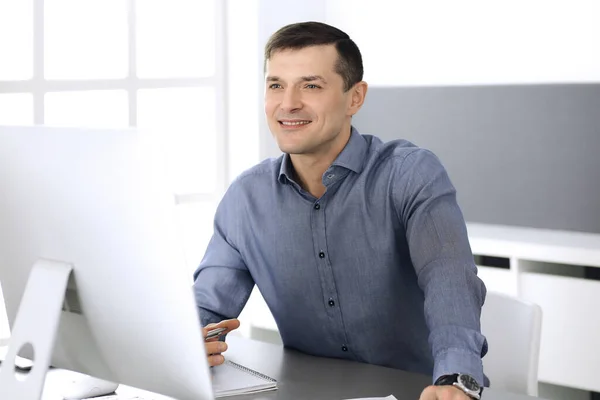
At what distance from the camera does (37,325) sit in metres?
1.56

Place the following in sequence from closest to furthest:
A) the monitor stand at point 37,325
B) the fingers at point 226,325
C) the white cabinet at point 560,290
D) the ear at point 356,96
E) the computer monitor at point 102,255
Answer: the computer monitor at point 102,255 < the monitor stand at point 37,325 < the fingers at point 226,325 < the ear at point 356,96 < the white cabinet at point 560,290

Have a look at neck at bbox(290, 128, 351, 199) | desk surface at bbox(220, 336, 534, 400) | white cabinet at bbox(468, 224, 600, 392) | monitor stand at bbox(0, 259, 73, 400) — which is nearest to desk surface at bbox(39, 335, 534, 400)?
desk surface at bbox(220, 336, 534, 400)

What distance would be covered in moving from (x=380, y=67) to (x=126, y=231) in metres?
3.42

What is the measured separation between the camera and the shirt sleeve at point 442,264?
5.86 feet

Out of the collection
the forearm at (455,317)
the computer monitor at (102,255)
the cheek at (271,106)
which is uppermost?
the cheek at (271,106)

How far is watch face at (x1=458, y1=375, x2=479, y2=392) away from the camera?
171 cm

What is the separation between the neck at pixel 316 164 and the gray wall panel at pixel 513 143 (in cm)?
198

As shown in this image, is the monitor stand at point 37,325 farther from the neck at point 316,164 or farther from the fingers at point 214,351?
the neck at point 316,164

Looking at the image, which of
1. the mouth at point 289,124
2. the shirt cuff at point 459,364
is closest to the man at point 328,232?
the mouth at point 289,124

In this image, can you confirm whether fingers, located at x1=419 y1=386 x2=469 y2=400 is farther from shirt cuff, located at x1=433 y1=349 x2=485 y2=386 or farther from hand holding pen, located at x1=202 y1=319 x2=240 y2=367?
hand holding pen, located at x1=202 y1=319 x2=240 y2=367

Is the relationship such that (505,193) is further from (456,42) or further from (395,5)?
(395,5)

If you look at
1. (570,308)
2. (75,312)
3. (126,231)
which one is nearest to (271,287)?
(75,312)

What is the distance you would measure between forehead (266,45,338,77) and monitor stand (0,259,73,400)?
0.87m

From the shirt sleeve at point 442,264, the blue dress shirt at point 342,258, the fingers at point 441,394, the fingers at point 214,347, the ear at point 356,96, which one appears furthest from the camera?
the ear at point 356,96
